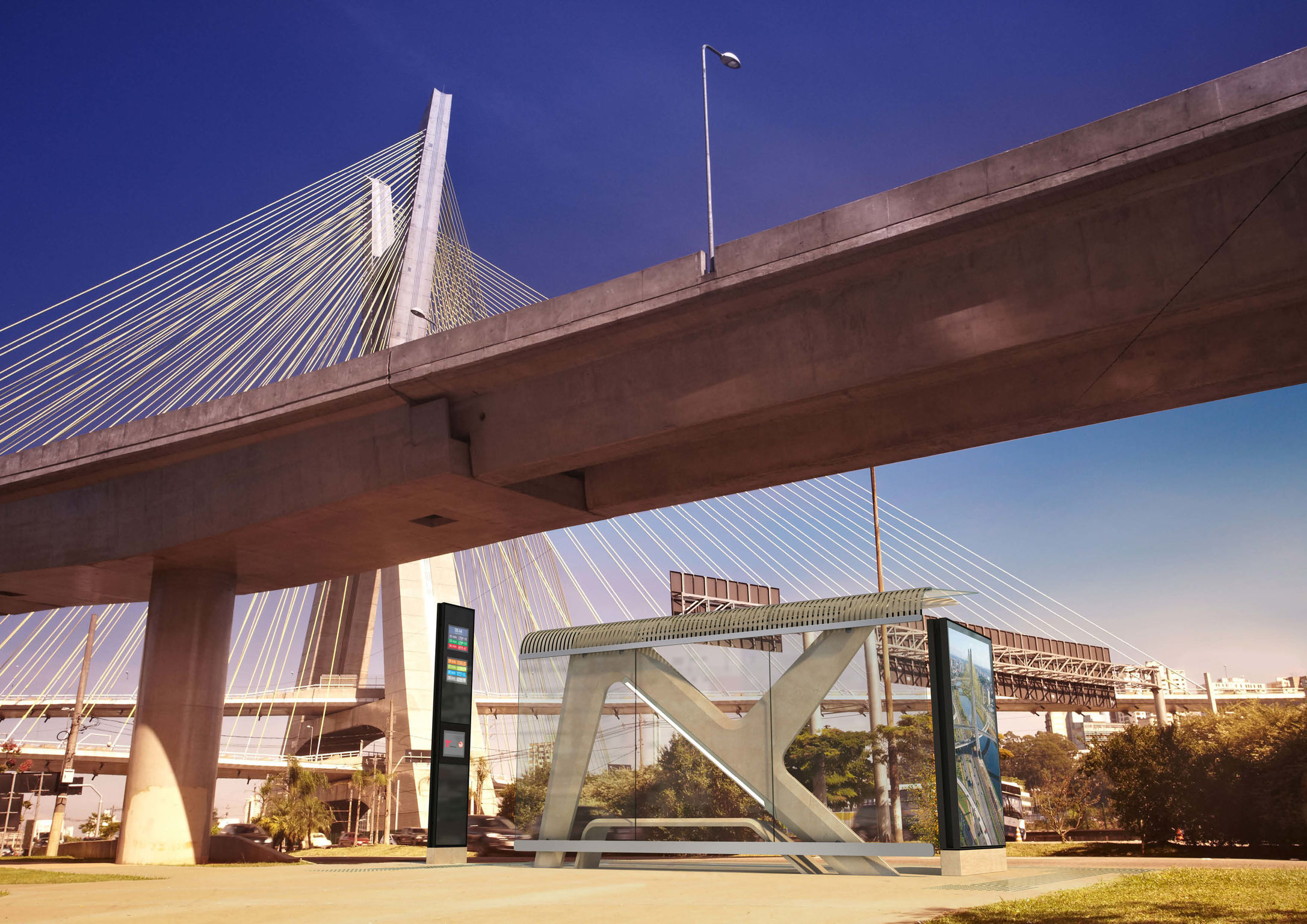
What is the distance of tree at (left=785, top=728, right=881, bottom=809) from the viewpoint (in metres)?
16.5

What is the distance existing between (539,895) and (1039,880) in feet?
21.7

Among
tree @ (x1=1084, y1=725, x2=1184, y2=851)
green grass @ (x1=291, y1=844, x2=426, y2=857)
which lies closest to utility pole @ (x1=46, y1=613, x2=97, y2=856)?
green grass @ (x1=291, y1=844, x2=426, y2=857)

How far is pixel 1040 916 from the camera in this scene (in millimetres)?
8398

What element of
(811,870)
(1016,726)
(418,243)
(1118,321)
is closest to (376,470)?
(811,870)

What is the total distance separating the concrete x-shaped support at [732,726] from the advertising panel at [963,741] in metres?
1.25

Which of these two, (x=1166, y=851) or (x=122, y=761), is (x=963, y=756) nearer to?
(x=1166, y=851)

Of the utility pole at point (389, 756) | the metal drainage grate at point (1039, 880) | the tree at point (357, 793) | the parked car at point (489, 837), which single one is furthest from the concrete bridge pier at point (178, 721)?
the utility pole at point (389, 756)

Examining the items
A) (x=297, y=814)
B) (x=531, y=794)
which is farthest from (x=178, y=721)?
(x=297, y=814)

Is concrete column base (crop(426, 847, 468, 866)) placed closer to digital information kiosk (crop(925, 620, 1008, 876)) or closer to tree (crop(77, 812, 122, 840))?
digital information kiosk (crop(925, 620, 1008, 876))

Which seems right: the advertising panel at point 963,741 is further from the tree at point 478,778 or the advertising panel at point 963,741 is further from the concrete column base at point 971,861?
the tree at point 478,778

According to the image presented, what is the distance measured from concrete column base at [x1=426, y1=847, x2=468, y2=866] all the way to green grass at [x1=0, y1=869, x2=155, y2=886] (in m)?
5.53

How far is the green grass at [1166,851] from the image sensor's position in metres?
25.2

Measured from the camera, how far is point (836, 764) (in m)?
16.8

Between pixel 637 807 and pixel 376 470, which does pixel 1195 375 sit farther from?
pixel 376 470
